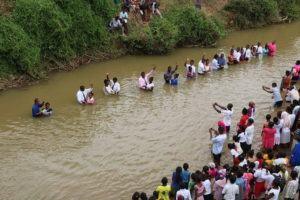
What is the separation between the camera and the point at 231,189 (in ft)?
34.9

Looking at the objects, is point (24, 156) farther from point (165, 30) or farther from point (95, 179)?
point (165, 30)

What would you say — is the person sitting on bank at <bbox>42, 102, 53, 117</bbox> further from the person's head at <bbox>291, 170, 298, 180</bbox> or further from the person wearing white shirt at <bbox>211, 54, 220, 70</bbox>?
the person's head at <bbox>291, 170, 298, 180</bbox>

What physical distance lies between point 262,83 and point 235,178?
9.90 meters

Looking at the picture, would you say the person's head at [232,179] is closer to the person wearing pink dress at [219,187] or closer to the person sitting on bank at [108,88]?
the person wearing pink dress at [219,187]

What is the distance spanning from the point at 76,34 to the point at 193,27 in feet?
20.5

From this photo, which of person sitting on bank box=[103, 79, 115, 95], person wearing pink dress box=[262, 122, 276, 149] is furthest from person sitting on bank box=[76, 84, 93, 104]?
person wearing pink dress box=[262, 122, 276, 149]

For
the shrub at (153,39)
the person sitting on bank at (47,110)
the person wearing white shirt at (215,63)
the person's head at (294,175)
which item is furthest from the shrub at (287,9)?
the person's head at (294,175)

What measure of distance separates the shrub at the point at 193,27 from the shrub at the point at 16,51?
776 cm

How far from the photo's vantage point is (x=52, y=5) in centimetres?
2083

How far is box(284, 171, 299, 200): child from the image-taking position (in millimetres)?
11039

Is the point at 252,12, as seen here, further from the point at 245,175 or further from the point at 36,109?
the point at 245,175

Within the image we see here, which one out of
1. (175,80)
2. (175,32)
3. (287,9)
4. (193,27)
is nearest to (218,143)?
(175,80)

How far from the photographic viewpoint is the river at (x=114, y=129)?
12.8 m

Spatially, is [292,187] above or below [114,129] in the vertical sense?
below
